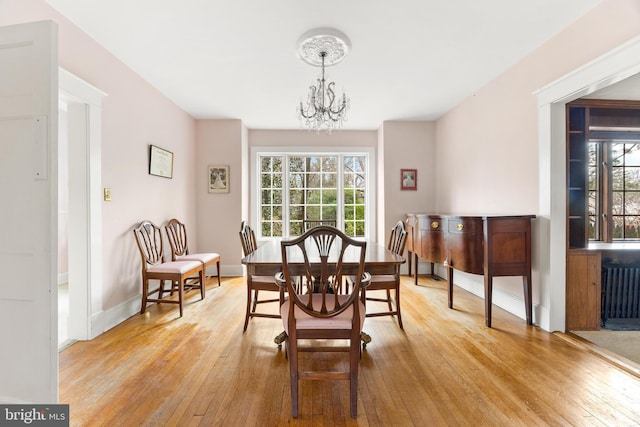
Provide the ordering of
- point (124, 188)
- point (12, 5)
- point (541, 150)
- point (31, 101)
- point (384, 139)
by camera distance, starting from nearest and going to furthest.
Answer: point (31, 101), point (12, 5), point (541, 150), point (124, 188), point (384, 139)

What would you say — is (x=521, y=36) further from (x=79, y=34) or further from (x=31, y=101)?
(x=79, y=34)

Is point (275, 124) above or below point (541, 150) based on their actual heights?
above

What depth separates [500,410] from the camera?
60.4 inches

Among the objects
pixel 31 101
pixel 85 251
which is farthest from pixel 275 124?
pixel 31 101

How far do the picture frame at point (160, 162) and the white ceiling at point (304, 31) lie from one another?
0.74m

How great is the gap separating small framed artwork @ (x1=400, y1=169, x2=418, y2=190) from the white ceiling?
1.29 metres

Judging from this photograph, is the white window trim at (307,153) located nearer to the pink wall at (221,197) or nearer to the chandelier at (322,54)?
the pink wall at (221,197)

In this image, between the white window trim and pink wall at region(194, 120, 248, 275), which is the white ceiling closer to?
pink wall at region(194, 120, 248, 275)

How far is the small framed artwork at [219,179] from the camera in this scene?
4.54m

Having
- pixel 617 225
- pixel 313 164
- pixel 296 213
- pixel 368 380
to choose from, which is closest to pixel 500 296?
pixel 617 225

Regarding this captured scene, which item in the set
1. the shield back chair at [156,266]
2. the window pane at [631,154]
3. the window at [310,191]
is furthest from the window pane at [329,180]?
the window pane at [631,154]

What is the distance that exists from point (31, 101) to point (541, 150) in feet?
11.6

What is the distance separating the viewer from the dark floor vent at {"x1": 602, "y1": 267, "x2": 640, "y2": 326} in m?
2.76

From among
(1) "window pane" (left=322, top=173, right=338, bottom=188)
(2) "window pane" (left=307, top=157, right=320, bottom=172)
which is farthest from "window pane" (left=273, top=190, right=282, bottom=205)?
(1) "window pane" (left=322, top=173, right=338, bottom=188)
